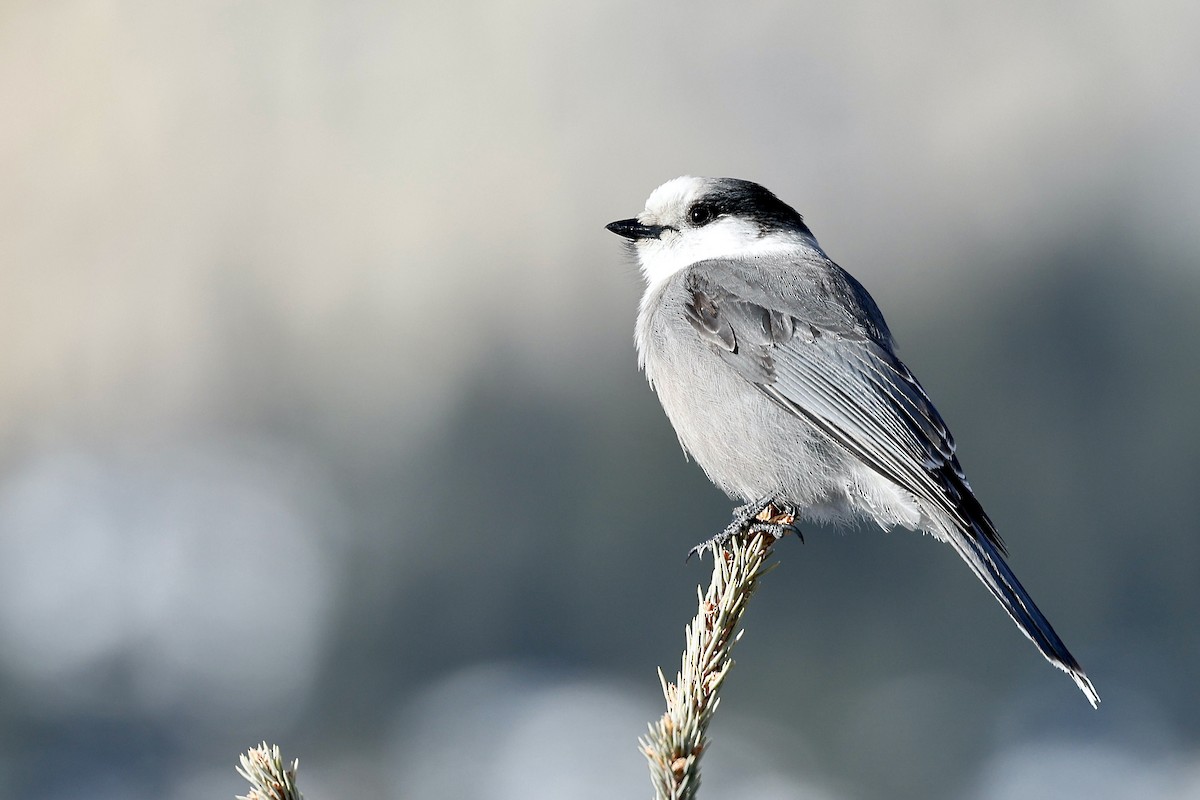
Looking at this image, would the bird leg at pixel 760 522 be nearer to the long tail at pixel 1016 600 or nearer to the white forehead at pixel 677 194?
the long tail at pixel 1016 600

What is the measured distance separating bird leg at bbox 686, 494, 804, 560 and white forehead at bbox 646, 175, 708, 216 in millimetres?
1252

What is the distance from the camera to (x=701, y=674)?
200cm

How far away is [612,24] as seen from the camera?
12562 millimetres

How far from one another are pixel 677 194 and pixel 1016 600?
192 centimetres

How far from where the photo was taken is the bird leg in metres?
2.82

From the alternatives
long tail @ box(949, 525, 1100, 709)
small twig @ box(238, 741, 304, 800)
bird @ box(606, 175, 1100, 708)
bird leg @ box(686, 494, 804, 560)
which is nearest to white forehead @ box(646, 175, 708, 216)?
bird @ box(606, 175, 1100, 708)

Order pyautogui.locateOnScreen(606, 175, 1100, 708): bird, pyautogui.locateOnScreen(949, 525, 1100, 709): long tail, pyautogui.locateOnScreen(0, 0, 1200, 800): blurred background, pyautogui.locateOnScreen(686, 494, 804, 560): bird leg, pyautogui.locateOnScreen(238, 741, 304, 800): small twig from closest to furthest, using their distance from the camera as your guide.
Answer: pyautogui.locateOnScreen(238, 741, 304, 800): small twig → pyautogui.locateOnScreen(949, 525, 1100, 709): long tail → pyautogui.locateOnScreen(686, 494, 804, 560): bird leg → pyautogui.locateOnScreen(606, 175, 1100, 708): bird → pyautogui.locateOnScreen(0, 0, 1200, 800): blurred background

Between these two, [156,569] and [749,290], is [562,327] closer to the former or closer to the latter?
[156,569]

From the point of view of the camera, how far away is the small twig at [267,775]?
64.9 inches

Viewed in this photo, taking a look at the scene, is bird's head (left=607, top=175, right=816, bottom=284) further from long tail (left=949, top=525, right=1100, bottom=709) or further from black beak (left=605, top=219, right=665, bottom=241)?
long tail (left=949, top=525, right=1100, bottom=709)

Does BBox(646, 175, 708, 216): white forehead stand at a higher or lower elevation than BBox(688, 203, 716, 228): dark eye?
higher

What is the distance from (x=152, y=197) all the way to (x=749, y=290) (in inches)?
375

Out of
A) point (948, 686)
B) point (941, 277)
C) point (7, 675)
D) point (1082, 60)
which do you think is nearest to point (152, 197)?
point (7, 675)

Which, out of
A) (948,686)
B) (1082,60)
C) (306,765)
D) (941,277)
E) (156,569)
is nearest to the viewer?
(306,765)
